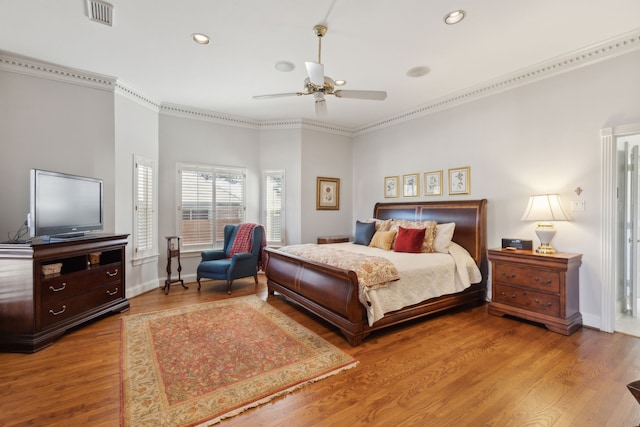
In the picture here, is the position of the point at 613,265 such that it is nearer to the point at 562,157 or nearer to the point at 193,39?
the point at 562,157

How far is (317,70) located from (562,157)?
9.88 ft

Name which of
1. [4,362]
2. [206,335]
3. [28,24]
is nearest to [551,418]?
[206,335]

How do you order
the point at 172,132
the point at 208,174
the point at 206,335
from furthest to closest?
1. the point at 208,174
2. the point at 172,132
3. the point at 206,335

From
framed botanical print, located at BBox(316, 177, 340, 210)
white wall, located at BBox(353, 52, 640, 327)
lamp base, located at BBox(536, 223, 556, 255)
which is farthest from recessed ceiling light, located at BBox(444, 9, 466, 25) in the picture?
framed botanical print, located at BBox(316, 177, 340, 210)

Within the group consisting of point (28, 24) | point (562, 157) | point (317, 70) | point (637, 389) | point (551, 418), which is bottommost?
point (551, 418)

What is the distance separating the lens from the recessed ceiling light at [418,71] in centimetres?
365

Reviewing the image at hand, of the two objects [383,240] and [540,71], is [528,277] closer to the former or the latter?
[383,240]

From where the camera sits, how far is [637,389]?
1.03 m

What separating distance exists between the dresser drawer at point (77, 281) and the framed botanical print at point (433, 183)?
4.63 m

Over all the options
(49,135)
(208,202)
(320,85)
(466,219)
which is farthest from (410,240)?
(49,135)

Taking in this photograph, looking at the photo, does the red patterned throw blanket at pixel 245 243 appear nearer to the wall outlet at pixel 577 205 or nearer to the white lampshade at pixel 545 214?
the white lampshade at pixel 545 214

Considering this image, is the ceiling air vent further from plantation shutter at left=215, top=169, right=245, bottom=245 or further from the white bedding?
the white bedding

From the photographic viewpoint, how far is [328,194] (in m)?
6.11

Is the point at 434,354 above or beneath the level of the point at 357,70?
beneath
